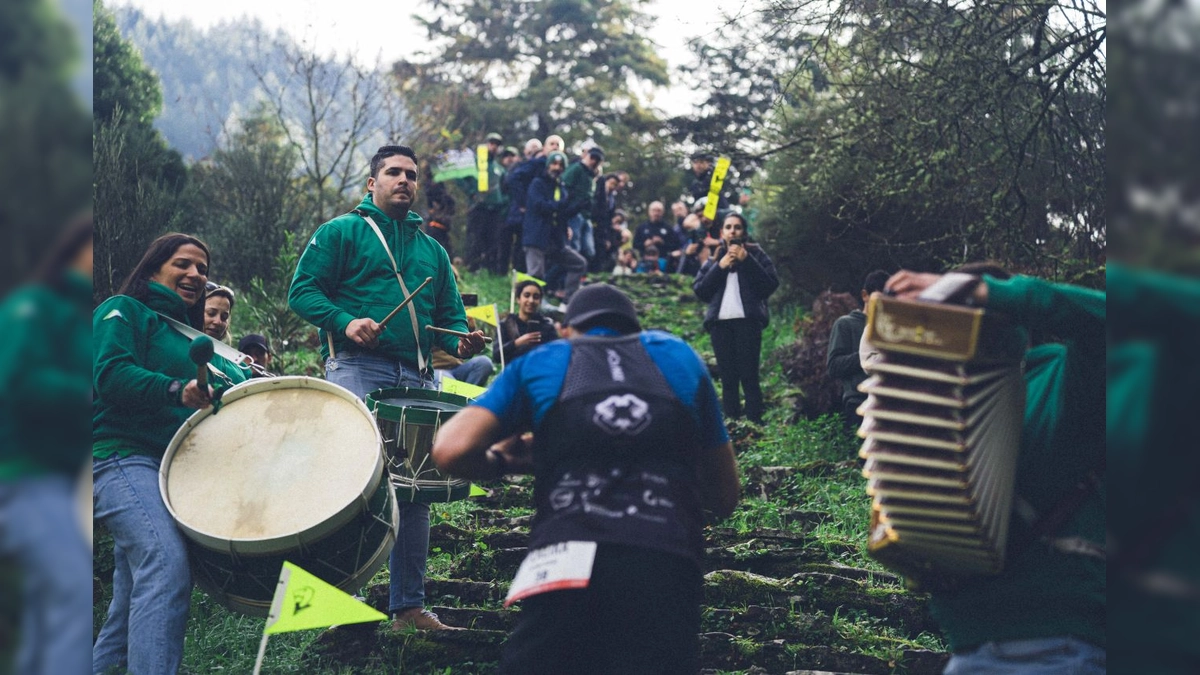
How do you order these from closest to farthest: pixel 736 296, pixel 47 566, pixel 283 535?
pixel 47 566 → pixel 283 535 → pixel 736 296

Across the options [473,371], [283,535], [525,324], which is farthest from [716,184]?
[283,535]

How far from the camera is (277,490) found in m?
4.70

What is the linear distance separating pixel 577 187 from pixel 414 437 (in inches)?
433

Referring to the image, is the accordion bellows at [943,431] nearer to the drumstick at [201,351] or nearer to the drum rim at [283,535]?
the drum rim at [283,535]

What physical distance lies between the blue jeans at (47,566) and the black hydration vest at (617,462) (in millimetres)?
1885

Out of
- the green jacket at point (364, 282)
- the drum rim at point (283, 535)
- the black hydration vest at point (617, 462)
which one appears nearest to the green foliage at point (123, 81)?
the green jacket at point (364, 282)

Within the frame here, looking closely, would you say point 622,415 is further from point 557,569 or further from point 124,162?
point 124,162

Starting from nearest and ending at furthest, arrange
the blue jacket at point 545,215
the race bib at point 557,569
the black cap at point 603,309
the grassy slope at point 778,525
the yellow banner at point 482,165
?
1. the race bib at point 557,569
2. the black cap at point 603,309
3. the grassy slope at point 778,525
4. the blue jacket at point 545,215
5. the yellow banner at point 482,165

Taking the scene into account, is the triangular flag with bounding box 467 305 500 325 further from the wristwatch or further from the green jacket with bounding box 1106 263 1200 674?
the green jacket with bounding box 1106 263 1200 674

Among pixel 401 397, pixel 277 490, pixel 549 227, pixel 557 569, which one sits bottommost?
pixel 277 490

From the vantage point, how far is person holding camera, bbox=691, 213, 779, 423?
425 inches

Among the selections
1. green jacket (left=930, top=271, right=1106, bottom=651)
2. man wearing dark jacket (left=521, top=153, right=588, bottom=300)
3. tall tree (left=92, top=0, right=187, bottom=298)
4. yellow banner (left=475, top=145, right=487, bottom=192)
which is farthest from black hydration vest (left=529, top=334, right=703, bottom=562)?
yellow banner (left=475, top=145, right=487, bottom=192)

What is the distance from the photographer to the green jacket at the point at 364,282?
5.73 m

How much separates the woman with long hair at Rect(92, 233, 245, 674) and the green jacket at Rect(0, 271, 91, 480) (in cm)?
294
